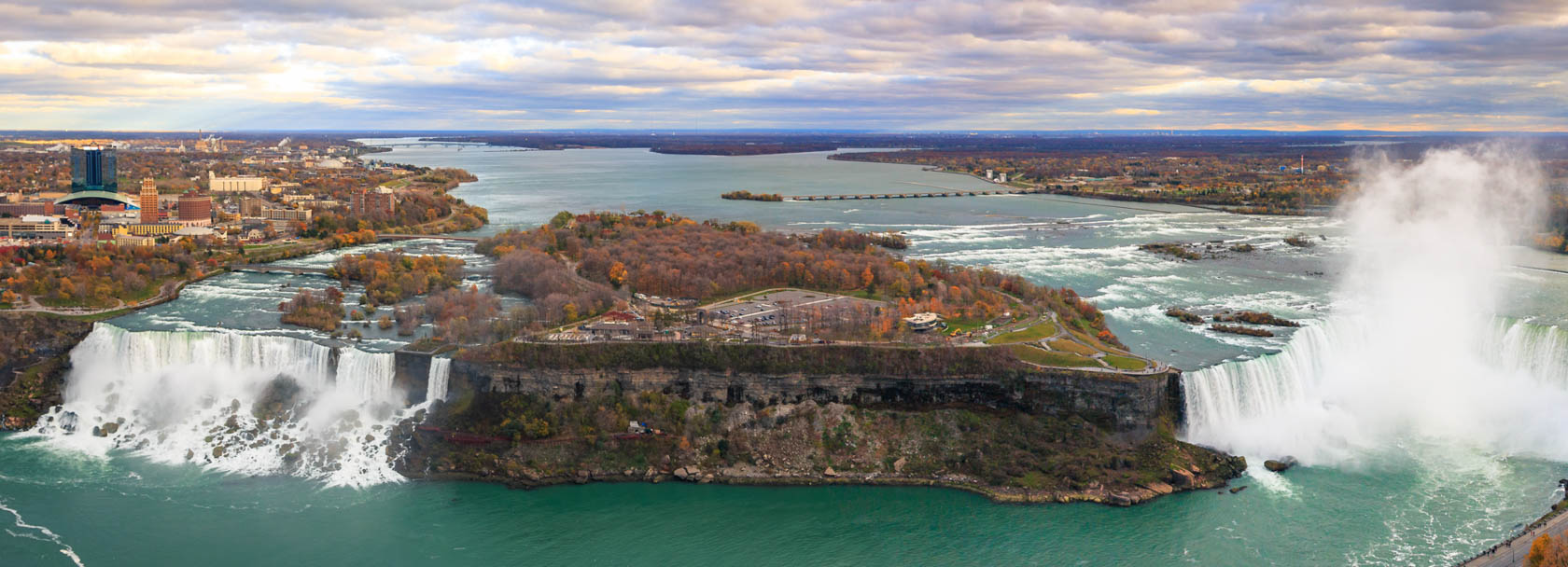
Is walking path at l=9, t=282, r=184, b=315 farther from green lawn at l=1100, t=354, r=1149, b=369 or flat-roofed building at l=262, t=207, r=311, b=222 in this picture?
green lawn at l=1100, t=354, r=1149, b=369

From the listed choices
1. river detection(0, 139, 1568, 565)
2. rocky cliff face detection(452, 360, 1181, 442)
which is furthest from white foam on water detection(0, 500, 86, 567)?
rocky cliff face detection(452, 360, 1181, 442)

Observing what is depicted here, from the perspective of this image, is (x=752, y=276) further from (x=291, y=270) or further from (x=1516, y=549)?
(x=1516, y=549)

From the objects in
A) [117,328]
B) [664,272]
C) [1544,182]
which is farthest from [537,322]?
[1544,182]

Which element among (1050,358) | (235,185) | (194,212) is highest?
(235,185)

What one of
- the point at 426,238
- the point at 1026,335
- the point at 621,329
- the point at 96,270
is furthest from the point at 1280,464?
the point at 426,238

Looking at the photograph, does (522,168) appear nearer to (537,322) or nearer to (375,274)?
(375,274)

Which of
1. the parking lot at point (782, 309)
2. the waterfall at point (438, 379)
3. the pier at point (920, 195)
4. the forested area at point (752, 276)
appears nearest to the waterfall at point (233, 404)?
the waterfall at point (438, 379)
